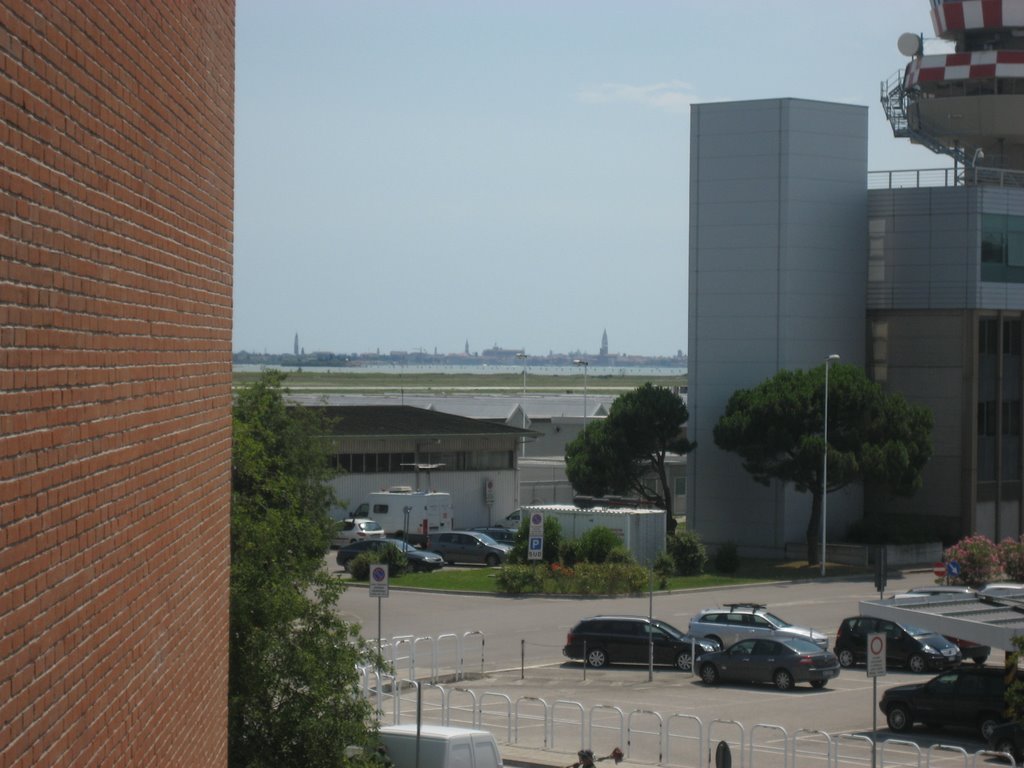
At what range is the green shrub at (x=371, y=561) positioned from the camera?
4966cm

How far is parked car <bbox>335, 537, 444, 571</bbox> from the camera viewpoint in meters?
52.5

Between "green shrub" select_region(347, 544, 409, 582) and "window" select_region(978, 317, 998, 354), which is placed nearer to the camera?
"green shrub" select_region(347, 544, 409, 582)

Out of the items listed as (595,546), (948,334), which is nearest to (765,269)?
(948,334)

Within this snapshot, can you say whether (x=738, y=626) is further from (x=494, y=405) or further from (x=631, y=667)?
(x=494, y=405)

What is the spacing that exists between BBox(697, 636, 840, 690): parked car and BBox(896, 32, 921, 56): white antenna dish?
4140cm

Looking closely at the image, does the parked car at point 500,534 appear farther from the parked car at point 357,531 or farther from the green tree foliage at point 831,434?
the green tree foliage at point 831,434

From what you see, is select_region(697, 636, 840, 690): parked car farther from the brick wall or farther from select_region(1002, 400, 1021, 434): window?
select_region(1002, 400, 1021, 434): window

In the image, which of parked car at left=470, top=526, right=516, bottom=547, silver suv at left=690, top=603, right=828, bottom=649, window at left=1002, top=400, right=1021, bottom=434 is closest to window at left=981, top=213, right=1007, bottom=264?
window at left=1002, top=400, right=1021, bottom=434

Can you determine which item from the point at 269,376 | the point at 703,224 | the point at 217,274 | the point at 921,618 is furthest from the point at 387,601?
the point at 217,274

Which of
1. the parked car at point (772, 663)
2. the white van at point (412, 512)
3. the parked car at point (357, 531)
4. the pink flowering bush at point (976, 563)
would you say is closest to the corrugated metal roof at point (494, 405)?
the white van at point (412, 512)

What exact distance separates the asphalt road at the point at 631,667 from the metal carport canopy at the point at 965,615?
2.22 meters

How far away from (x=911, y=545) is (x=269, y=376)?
3280 centimetres

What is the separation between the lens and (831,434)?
5853 cm

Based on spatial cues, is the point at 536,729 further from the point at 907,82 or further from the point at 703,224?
the point at 907,82
